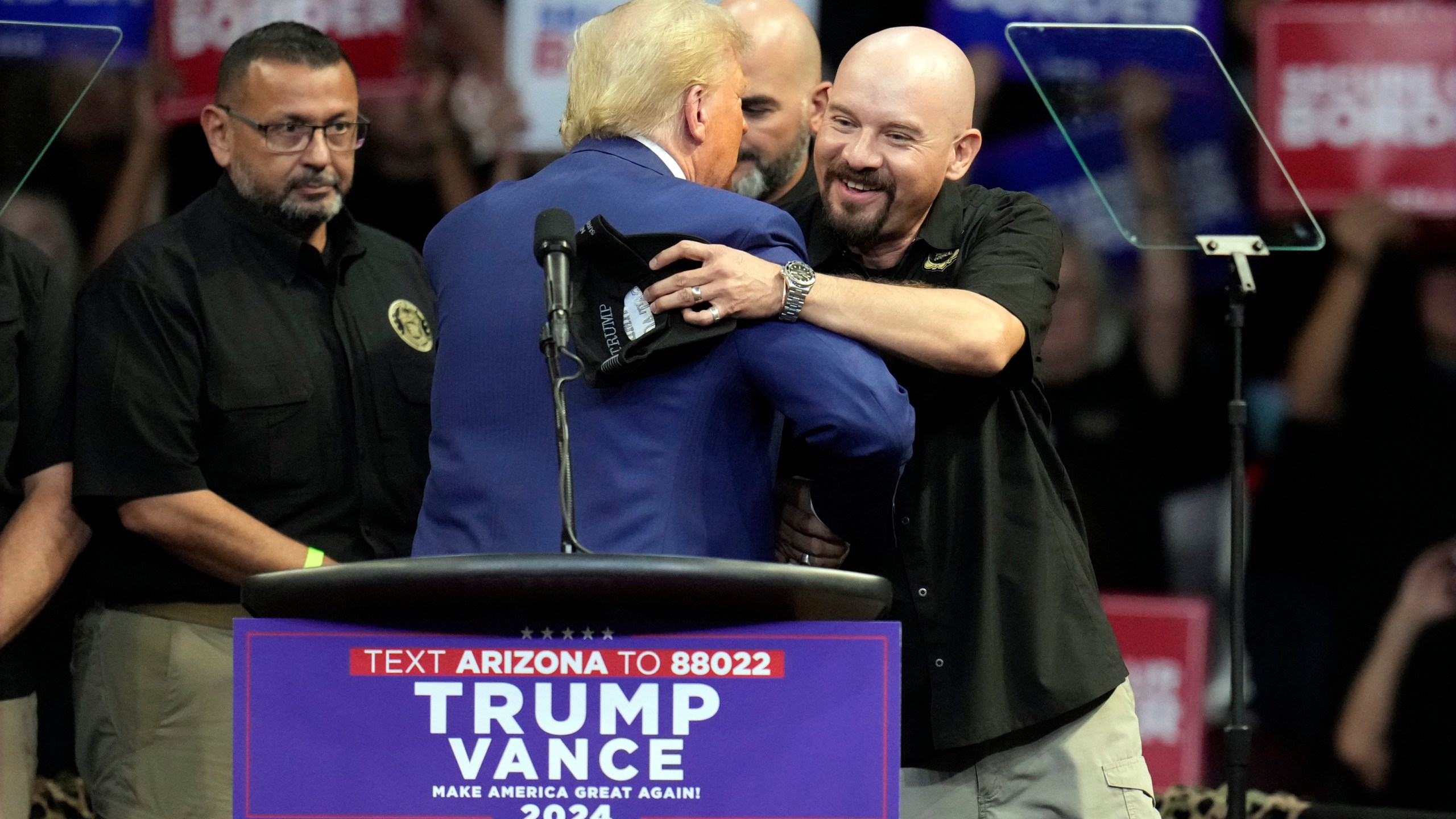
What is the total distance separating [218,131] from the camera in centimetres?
292

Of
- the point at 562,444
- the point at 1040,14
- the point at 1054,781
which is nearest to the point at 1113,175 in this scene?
the point at 1040,14

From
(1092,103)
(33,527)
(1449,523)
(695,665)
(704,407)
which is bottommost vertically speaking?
(1449,523)

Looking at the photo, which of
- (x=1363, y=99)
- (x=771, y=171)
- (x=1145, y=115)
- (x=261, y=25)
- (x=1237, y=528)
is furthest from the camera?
(x=1363, y=99)

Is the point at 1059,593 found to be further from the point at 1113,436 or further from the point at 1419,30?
the point at 1419,30

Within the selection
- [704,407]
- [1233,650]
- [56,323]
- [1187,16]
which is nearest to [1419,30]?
[1187,16]

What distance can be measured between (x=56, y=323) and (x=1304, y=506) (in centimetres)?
284

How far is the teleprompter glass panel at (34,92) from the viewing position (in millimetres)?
2955

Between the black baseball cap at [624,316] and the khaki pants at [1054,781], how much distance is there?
0.75m

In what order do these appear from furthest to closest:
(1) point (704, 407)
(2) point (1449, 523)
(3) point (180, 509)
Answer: (2) point (1449, 523)
(3) point (180, 509)
(1) point (704, 407)

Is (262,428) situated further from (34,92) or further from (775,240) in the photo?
(775,240)

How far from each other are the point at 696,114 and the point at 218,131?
4.55 ft

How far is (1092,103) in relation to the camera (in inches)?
121

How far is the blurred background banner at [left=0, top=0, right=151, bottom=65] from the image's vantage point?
311 cm

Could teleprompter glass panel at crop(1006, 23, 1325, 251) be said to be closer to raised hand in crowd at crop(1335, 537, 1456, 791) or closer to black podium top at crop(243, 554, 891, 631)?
raised hand in crowd at crop(1335, 537, 1456, 791)
